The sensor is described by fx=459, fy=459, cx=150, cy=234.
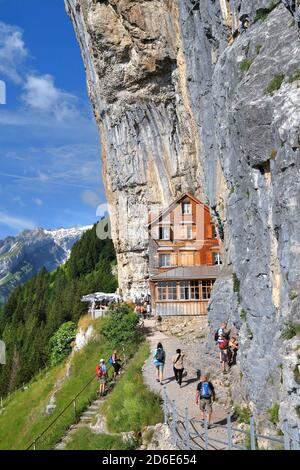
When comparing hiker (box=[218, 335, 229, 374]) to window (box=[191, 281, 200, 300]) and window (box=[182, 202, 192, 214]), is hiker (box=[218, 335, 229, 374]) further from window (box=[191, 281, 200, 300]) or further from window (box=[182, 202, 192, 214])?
window (box=[182, 202, 192, 214])

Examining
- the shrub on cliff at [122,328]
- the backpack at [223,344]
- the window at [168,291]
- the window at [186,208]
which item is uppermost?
the window at [186,208]

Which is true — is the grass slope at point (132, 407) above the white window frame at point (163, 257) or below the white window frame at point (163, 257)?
below

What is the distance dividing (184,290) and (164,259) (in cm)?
626

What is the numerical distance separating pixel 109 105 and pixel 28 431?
Result: 1219 inches

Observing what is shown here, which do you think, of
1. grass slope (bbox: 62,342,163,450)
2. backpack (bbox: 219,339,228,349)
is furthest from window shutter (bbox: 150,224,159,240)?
backpack (bbox: 219,339,228,349)

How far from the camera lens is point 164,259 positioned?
134 feet

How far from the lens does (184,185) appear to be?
4497cm

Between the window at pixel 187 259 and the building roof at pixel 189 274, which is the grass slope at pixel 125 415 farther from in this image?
the window at pixel 187 259

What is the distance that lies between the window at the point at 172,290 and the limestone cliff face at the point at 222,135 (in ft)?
25.3

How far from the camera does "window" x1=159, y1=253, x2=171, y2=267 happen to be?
134 feet

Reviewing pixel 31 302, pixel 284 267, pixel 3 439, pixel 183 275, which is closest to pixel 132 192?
pixel 183 275

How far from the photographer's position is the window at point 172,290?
35.2 m

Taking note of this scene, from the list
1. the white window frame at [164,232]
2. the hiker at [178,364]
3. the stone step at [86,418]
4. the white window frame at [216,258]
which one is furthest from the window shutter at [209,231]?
the stone step at [86,418]

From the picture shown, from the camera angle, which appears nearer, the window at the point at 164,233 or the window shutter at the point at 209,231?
the window shutter at the point at 209,231
